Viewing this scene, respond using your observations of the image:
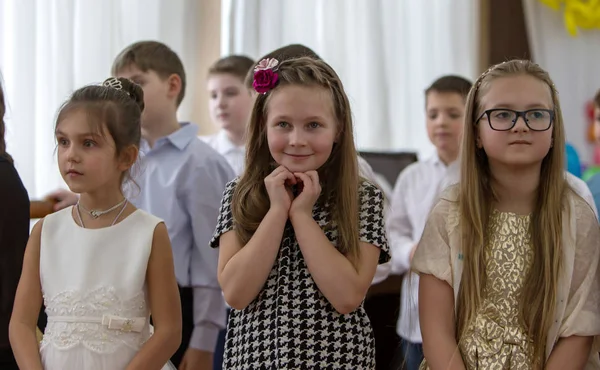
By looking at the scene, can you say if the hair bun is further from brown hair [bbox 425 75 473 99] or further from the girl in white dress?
brown hair [bbox 425 75 473 99]

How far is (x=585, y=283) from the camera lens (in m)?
1.79

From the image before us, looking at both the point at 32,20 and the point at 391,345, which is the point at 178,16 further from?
the point at 391,345

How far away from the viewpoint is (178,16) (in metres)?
3.56

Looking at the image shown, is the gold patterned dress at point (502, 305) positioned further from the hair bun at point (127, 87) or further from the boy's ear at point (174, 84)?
the boy's ear at point (174, 84)

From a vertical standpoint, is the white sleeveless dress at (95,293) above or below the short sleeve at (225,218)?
below

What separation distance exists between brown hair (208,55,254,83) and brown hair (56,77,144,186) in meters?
1.36

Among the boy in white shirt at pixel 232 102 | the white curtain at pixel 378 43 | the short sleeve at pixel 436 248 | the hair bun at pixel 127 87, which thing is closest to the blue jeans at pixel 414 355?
the short sleeve at pixel 436 248

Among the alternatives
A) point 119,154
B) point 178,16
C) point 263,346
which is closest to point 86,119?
point 119,154

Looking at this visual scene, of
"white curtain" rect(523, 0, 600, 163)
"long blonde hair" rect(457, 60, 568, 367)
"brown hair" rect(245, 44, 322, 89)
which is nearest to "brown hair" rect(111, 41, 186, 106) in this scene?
"brown hair" rect(245, 44, 322, 89)

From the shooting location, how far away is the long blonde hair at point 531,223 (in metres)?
1.77

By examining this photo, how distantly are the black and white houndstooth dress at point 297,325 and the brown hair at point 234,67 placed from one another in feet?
4.89

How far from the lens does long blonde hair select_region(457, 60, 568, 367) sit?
177cm

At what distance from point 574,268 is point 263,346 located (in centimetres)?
70

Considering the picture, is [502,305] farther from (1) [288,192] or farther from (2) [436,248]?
(1) [288,192]
